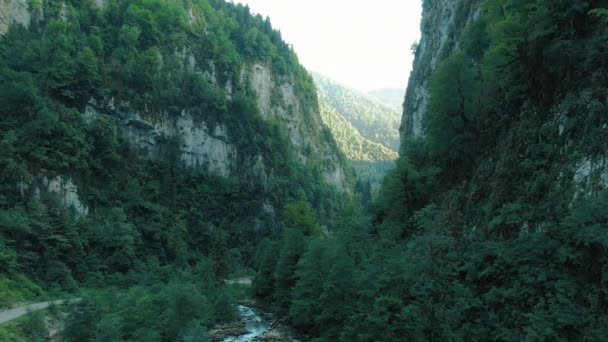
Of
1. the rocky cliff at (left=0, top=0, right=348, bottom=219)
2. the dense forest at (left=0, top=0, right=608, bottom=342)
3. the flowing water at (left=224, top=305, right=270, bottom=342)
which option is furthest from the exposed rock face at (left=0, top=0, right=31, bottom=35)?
the flowing water at (left=224, top=305, right=270, bottom=342)

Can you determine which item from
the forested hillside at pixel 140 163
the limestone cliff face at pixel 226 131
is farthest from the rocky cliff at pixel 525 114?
the limestone cliff face at pixel 226 131

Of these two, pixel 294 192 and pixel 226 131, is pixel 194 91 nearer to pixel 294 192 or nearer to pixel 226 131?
pixel 226 131

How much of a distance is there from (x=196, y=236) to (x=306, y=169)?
4729 centimetres

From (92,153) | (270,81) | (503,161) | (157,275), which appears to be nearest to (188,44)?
(270,81)

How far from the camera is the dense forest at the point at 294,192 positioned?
17.0 meters

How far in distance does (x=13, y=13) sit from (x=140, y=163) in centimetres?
2861

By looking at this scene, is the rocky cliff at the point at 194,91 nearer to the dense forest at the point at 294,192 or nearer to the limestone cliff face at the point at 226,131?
the limestone cliff face at the point at 226,131

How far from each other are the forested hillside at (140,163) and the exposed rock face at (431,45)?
21.9 m

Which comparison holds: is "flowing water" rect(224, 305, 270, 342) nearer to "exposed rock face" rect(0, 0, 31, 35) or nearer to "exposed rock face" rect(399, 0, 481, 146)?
"exposed rock face" rect(399, 0, 481, 146)

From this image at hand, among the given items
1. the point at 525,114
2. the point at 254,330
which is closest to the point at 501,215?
the point at 525,114

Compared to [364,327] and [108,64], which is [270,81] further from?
[364,327]

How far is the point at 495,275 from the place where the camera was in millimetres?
18312

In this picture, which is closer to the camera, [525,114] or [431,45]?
[525,114]

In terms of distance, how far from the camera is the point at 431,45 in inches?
2547
